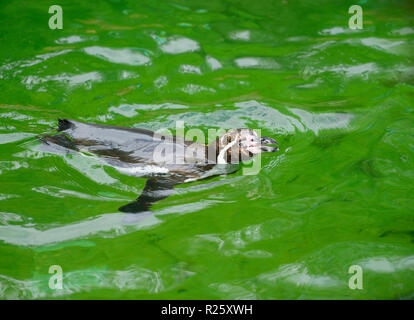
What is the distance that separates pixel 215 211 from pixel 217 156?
868 mm

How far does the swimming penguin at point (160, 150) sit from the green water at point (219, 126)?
153mm

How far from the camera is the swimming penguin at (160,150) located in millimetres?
4910

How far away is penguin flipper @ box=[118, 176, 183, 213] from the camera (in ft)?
14.5

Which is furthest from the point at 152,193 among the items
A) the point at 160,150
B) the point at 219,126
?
the point at 219,126

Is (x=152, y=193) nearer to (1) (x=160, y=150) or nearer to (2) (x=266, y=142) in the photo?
(1) (x=160, y=150)

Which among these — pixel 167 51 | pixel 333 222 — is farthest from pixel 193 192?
pixel 167 51

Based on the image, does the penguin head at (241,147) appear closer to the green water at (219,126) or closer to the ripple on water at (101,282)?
the green water at (219,126)

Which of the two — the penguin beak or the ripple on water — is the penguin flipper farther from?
the penguin beak

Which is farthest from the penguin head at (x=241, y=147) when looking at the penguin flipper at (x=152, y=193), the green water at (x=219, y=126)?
the penguin flipper at (x=152, y=193)

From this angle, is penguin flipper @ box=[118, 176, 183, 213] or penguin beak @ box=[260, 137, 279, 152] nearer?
penguin flipper @ box=[118, 176, 183, 213]

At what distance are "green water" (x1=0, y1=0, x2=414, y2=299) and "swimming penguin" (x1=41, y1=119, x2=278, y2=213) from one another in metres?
0.15

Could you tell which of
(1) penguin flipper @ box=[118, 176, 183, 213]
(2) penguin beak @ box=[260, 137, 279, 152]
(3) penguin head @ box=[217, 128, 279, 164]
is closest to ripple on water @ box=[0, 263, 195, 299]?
(1) penguin flipper @ box=[118, 176, 183, 213]

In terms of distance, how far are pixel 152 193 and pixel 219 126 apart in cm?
169

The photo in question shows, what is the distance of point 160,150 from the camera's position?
4961 mm
